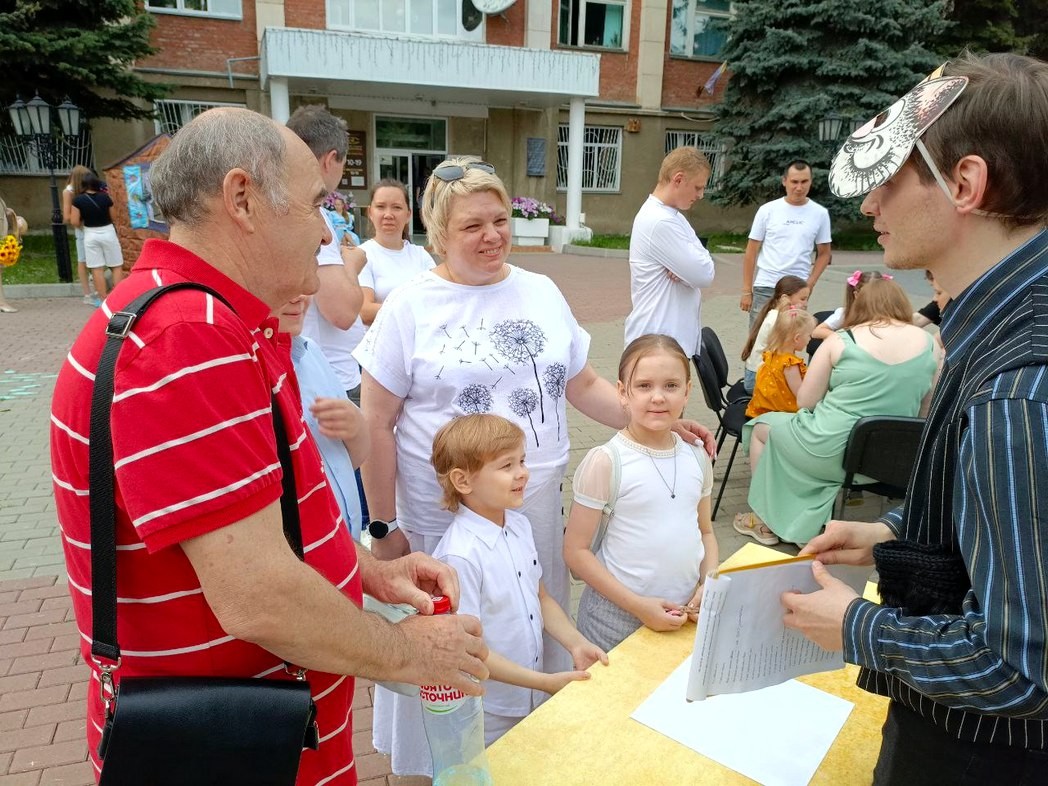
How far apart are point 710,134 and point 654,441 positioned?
69.2 ft

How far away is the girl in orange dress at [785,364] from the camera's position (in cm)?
461

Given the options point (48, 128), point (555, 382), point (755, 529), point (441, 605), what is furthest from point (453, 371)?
point (48, 128)

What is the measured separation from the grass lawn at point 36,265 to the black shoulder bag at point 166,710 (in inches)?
556

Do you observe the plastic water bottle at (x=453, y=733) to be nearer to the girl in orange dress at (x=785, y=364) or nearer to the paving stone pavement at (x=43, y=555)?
the paving stone pavement at (x=43, y=555)

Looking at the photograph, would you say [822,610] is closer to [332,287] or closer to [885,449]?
[332,287]

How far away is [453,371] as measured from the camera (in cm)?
235

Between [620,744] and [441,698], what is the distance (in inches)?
15.4

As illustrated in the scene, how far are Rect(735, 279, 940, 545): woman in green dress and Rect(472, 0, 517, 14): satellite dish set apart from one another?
18.7m

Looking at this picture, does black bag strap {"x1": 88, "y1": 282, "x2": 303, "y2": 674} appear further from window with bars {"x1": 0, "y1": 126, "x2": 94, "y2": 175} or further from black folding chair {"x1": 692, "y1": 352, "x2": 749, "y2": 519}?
window with bars {"x1": 0, "y1": 126, "x2": 94, "y2": 175}

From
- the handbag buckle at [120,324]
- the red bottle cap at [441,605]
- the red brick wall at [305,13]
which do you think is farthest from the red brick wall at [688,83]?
the handbag buckle at [120,324]

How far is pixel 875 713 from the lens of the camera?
66.9 inches

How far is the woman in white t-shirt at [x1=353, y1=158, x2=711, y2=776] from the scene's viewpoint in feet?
7.77

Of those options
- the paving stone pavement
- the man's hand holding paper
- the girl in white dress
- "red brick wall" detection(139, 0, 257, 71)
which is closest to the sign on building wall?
Answer: "red brick wall" detection(139, 0, 257, 71)

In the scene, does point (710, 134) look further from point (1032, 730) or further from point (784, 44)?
point (1032, 730)
